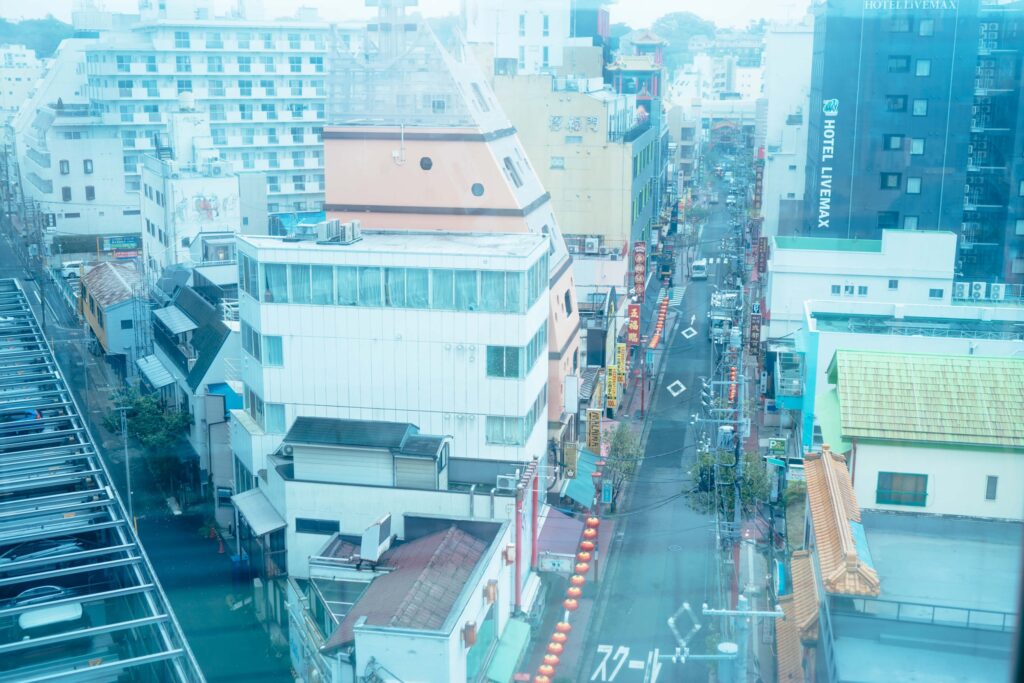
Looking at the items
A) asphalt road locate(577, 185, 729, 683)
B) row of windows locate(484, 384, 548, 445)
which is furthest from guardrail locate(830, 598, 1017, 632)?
row of windows locate(484, 384, 548, 445)

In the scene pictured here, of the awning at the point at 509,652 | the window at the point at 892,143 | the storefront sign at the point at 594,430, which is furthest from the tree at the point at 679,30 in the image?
the awning at the point at 509,652

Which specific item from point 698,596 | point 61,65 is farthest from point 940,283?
point 61,65

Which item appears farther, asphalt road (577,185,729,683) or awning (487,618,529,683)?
asphalt road (577,185,729,683)

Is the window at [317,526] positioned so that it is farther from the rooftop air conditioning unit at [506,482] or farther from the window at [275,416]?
the rooftop air conditioning unit at [506,482]

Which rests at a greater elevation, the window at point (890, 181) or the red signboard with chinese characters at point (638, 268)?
the window at point (890, 181)

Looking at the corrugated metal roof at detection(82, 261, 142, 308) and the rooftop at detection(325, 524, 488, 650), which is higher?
the corrugated metal roof at detection(82, 261, 142, 308)

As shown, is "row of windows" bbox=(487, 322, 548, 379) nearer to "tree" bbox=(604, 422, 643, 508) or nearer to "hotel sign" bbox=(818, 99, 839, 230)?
"tree" bbox=(604, 422, 643, 508)

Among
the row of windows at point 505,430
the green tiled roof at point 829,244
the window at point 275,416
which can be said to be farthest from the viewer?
the green tiled roof at point 829,244

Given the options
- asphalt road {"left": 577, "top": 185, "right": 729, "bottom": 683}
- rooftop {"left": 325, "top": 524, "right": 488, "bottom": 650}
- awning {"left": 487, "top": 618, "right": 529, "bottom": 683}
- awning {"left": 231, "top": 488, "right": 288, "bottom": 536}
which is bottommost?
asphalt road {"left": 577, "top": 185, "right": 729, "bottom": 683}
